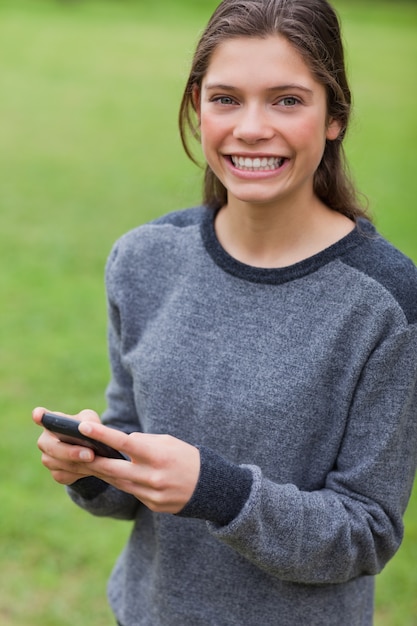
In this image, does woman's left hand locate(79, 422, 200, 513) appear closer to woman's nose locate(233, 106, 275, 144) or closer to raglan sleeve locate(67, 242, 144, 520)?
raglan sleeve locate(67, 242, 144, 520)

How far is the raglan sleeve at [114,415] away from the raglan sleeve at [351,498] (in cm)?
36

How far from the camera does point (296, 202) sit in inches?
74.5

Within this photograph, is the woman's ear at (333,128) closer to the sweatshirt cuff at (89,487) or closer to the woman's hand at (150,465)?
the woman's hand at (150,465)

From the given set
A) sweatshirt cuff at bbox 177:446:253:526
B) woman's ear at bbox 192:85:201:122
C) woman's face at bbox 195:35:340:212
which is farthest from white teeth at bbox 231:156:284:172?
sweatshirt cuff at bbox 177:446:253:526

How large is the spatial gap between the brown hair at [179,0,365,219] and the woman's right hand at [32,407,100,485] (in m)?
0.67

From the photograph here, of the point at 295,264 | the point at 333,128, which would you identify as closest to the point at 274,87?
the point at 333,128

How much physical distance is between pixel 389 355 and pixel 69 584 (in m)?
2.25

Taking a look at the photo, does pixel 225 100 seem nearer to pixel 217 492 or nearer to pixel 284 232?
pixel 284 232

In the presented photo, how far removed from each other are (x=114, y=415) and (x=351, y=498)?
0.59m

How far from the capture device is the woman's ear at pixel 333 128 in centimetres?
190

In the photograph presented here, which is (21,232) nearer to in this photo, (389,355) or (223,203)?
(223,203)

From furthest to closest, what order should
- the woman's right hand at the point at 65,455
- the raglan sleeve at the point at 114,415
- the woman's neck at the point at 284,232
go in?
the raglan sleeve at the point at 114,415 < the woman's neck at the point at 284,232 < the woman's right hand at the point at 65,455

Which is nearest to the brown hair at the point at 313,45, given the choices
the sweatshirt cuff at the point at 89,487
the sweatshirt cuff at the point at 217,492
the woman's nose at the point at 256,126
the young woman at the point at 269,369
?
the young woman at the point at 269,369

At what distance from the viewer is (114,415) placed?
7.02 feet
